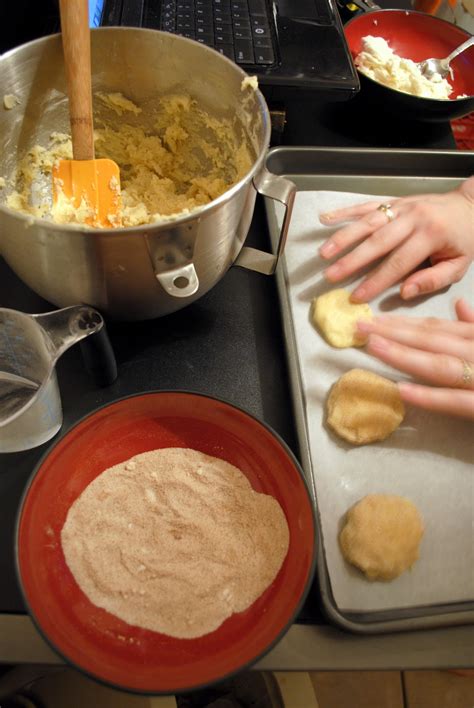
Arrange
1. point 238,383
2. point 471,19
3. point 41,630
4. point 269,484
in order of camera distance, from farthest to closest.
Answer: point 471,19
point 238,383
point 269,484
point 41,630

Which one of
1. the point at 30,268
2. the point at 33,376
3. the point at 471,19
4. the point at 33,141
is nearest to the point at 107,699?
the point at 33,376

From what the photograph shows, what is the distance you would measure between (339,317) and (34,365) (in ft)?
1.22

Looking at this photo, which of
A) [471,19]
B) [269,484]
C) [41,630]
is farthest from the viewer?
[471,19]

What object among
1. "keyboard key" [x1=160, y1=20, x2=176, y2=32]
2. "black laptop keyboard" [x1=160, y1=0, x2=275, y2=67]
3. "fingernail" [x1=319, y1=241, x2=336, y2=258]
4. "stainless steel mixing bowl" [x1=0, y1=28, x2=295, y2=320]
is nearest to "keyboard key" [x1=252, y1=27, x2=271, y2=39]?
"black laptop keyboard" [x1=160, y1=0, x2=275, y2=67]

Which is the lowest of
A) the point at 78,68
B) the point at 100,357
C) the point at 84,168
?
the point at 100,357

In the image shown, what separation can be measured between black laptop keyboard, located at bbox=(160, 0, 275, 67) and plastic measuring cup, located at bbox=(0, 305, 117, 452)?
0.49 m

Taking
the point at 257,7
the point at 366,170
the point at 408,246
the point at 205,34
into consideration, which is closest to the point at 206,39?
the point at 205,34

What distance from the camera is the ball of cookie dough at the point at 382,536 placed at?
51cm

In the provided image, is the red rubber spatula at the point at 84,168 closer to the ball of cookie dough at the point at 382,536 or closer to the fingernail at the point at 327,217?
the fingernail at the point at 327,217

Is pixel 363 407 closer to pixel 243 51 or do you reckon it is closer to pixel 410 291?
pixel 410 291

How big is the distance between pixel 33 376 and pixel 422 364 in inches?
17.1

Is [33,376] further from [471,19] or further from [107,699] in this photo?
[471,19]

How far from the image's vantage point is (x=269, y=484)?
20.2 inches

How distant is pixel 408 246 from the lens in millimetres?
699
